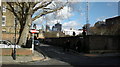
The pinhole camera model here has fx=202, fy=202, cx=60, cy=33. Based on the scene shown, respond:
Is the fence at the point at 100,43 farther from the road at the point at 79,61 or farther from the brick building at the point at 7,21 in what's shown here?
the brick building at the point at 7,21

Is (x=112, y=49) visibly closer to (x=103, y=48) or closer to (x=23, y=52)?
(x=103, y=48)

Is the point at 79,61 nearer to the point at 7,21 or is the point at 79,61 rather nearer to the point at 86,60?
the point at 86,60

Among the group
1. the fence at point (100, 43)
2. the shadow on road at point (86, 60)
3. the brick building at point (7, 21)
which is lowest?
the shadow on road at point (86, 60)

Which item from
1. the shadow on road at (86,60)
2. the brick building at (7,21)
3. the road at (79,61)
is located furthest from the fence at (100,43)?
the brick building at (7,21)

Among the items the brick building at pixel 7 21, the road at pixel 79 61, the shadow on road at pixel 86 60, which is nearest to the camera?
the road at pixel 79 61

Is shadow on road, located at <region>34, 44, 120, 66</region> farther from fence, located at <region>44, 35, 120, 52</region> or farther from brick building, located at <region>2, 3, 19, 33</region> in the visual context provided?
brick building, located at <region>2, 3, 19, 33</region>

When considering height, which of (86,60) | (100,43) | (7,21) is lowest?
(86,60)

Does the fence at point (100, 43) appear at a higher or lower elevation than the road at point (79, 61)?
higher

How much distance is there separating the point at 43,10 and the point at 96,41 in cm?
753

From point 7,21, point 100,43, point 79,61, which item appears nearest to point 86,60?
point 79,61

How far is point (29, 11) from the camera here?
21953 mm

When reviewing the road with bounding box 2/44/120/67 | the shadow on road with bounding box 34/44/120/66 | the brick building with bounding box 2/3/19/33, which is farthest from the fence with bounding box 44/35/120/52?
the brick building with bounding box 2/3/19/33

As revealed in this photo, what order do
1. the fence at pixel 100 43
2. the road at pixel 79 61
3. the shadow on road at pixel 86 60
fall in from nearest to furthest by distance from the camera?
the road at pixel 79 61
the shadow on road at pixel 86 60
the fence at pixel 100 43

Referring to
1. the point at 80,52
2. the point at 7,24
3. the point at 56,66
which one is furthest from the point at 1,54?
the point at 7,24
